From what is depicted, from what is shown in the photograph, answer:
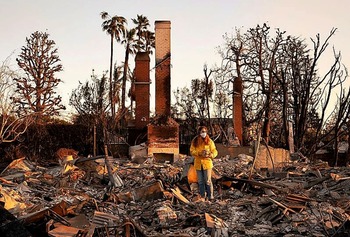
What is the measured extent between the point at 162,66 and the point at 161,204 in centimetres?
1018

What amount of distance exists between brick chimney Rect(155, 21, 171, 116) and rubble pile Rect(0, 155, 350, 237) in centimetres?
426

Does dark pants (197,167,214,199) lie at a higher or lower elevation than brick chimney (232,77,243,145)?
lower

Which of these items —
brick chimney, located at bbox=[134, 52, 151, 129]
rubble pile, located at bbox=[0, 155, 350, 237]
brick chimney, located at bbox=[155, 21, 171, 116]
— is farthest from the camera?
brick chimney, located at bbox=[134, 52, 151, 129]

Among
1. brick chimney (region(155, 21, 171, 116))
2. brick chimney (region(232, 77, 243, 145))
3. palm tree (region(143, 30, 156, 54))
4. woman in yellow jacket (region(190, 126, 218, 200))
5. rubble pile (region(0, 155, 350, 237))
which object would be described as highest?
palm tree (region(143, 30, 156, 54))

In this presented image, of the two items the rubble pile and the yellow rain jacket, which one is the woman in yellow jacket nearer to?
the yellow rain jacket

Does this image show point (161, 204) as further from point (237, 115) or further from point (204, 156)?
point (237, 115)

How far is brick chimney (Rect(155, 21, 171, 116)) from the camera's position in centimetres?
1972

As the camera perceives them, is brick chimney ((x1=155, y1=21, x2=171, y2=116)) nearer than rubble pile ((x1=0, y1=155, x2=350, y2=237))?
No

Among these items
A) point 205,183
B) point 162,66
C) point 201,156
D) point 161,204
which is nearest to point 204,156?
point 201,156

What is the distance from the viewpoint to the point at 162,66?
782 inches

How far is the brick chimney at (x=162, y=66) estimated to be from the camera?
64.7ft

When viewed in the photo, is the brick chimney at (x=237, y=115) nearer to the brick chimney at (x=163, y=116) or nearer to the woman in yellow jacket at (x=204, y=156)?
the brick chimney at (x=163, y=116)

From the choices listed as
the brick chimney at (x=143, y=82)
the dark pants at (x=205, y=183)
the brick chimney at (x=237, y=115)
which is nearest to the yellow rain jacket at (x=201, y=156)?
the dark pants at (x=205, y=183)

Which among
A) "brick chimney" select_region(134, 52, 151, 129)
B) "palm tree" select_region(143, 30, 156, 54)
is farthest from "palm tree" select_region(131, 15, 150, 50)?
"brick chimney" select_region(134, 52, 151, 129)
